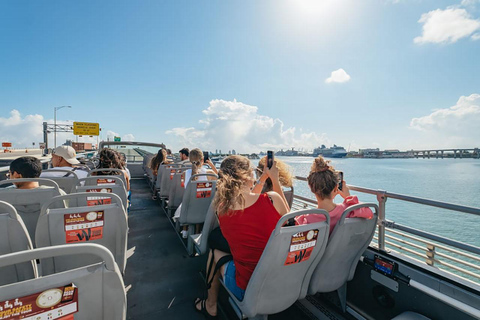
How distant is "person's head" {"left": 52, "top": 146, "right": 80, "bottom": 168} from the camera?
13.3 ft

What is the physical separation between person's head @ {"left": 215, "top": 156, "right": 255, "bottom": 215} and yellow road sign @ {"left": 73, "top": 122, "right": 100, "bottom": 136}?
40.0 meters

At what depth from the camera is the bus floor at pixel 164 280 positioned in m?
2.35

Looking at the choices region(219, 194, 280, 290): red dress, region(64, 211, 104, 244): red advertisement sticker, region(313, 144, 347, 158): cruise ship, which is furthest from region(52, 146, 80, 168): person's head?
region(313, 144, 347, 158): cruise ship

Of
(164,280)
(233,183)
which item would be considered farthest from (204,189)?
(233,183)

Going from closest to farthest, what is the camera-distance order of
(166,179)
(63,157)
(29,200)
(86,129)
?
1. (29,200)
2. (63,157)
3. (166,179)
4. (86,129)

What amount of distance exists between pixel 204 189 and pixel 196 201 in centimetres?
22

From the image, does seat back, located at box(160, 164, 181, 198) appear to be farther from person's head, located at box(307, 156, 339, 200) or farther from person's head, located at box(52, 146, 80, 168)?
person's head, located at box(307, 156, 339, 200)

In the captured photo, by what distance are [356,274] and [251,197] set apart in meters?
1.48

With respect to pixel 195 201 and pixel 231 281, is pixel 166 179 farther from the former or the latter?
pixel 231 281

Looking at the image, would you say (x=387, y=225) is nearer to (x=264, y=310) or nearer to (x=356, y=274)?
(x=356, y=274)

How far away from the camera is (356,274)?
2.32m

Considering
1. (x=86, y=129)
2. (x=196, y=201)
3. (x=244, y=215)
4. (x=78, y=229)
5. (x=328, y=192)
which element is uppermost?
(x=86, y=129)

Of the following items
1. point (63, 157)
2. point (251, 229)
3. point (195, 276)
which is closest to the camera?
point (251, 229)

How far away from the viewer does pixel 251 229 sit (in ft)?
5.97
